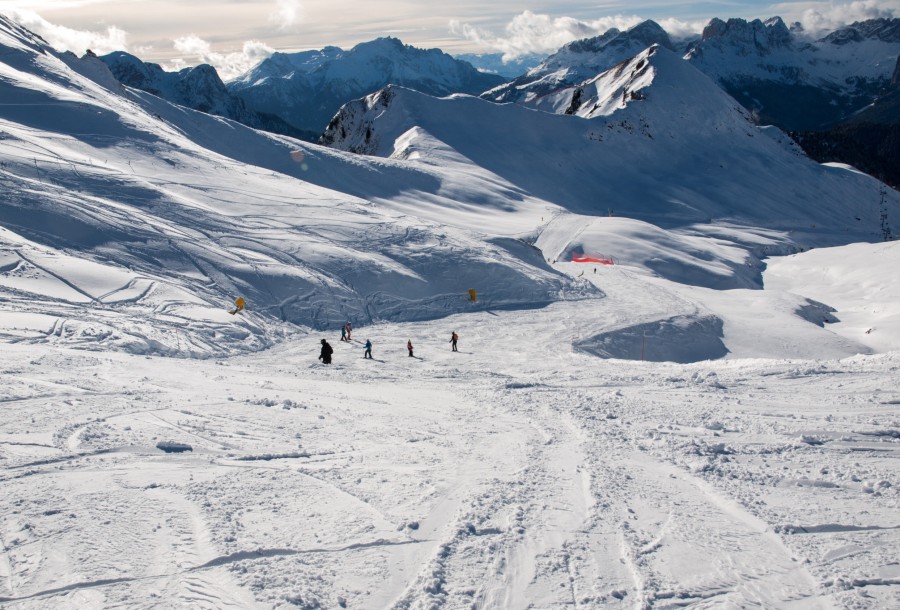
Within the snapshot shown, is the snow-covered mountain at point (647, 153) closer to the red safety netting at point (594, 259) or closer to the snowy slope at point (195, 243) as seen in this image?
the red safety netting at point (594, 259)

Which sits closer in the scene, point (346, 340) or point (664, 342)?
point (346, 340)

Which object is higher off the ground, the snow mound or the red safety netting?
the red safety netting

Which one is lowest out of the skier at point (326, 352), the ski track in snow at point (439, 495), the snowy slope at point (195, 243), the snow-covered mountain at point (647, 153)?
the ski track in snow at point (439, 495)

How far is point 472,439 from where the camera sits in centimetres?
1214

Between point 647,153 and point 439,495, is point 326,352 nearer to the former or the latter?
point 439,495

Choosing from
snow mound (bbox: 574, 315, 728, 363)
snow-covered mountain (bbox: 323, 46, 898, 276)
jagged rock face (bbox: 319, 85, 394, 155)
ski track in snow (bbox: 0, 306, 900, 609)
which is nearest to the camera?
ski track in snow (bbox: 0, 306, 900, 609)

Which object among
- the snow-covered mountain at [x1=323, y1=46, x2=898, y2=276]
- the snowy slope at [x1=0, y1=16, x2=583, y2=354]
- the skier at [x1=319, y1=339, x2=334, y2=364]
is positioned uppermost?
the snow-covered mountain at [x1=323, y1=46, x2=898, y2=276]

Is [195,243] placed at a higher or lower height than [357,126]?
lower

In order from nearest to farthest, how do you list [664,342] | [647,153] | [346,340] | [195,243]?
1. [346,340]
2. [664,342]
3. [195,243]
4. [647,153]

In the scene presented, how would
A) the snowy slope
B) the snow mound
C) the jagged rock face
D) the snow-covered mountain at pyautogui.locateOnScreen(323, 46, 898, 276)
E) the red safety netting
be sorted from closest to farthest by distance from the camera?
the snowy slope → the snow mound → the red safety netting → the snow-covered mountain at pyautogui.locateOnScreen(323, 46, 898, 276) → the jagged rock face

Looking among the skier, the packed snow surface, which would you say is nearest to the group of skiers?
the skier

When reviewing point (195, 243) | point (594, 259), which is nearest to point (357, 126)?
point (594, 259)

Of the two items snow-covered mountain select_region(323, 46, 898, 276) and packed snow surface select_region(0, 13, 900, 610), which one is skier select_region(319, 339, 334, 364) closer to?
packed snow surface select_region(0, 13, 900, 610)

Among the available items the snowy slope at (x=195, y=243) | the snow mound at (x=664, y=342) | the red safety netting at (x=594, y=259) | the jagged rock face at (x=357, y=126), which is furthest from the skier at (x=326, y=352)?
the jagged rock face at (x=357, y=126)
